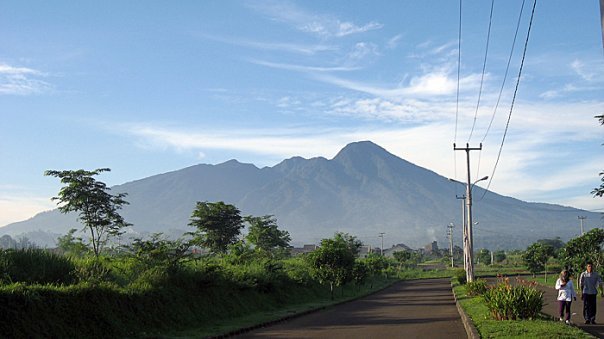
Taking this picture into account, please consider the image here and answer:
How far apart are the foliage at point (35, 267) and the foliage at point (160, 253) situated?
3840 millimetres

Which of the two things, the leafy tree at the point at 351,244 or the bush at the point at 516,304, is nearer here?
the bush at the point at 516,304

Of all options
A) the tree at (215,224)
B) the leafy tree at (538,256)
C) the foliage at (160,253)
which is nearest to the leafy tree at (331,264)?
the foliage at (160,253)

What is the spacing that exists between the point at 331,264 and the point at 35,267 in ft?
71.9

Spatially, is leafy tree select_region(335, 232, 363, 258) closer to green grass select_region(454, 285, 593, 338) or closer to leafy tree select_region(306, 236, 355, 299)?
leafy tree select_region(306, 236, 355, 299)

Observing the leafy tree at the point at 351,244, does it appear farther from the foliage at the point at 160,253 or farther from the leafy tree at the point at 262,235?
the foliage at the point at 160,253

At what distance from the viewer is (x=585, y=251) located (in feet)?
121

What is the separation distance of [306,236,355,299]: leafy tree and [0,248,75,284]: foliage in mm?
20217

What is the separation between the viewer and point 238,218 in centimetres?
5356

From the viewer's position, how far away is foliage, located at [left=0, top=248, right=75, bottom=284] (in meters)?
16.4

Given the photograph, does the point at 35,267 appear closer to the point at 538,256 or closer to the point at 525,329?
the point at 525,329

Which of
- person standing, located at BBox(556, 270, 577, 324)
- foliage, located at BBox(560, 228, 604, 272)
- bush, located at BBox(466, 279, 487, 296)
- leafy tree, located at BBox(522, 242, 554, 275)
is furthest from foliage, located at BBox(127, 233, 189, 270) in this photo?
leafy tree, located at BBox(522, 242, 554, 275)

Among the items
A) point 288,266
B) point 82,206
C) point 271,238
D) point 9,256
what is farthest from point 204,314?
point 271,238

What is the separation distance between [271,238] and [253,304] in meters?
31.3

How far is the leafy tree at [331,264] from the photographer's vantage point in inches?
1453
